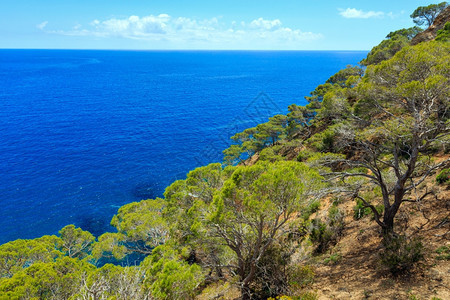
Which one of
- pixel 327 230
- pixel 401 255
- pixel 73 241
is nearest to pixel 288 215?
pixel 401 255

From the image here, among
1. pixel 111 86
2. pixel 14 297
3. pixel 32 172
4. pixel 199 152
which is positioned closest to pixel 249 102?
pixel 199 152

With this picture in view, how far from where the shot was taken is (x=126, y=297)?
37.4 feet

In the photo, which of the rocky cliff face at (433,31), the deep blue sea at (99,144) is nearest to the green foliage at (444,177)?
the deep blue sea at (99,144)

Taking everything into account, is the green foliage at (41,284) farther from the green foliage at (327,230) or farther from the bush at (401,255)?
the bush at (401,255)

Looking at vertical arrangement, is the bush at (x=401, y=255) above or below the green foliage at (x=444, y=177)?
below

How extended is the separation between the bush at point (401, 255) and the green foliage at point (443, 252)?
0.61 meters

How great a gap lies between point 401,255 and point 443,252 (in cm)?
179

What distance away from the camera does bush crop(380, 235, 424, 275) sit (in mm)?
10977

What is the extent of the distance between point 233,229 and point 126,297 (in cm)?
601

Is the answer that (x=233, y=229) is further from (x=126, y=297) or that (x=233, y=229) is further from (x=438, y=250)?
(x=438, y=250)

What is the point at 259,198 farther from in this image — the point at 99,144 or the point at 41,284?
the point at 99,144

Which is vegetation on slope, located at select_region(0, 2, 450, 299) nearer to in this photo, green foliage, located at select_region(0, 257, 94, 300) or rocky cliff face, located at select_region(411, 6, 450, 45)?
green foliage, located at select_region(0, 257, 94, 300)

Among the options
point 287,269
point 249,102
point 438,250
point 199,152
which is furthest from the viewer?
point 249,102

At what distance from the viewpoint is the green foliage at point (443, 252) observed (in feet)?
35.2
